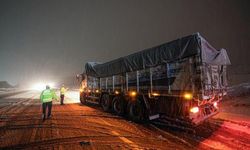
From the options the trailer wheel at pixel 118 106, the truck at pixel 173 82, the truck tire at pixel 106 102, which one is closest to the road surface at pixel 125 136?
the truck at pixel 173 82

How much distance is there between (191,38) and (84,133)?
17.9ft

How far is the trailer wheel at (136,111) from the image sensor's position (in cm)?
944

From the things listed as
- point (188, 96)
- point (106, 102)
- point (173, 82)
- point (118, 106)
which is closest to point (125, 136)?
point (188, 96)

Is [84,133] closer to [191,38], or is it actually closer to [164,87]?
[164,87]

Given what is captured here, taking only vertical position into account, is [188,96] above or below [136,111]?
above

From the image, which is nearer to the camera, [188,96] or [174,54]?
[188,96]

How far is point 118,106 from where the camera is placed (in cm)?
1166

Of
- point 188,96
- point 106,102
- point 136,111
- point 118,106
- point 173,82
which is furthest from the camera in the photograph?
point 106,102

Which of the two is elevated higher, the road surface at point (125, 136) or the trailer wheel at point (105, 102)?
the trailer wheel at point (105, 102)

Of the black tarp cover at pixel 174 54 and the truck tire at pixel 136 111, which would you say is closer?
the black tarp cover at pixel 174 54

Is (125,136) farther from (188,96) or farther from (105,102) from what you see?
(105,102)

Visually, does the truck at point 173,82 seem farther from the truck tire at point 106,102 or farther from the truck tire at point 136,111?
the truck tire at point 106,102

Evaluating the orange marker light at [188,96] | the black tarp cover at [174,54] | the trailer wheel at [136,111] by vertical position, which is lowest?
the trailer wheel at [136,111]

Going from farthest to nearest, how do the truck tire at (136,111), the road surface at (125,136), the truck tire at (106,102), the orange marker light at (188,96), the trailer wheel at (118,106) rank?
1. the truck tire at (106,102)
2. the trailer wheel at (118,106)
3. the truck tire at (136,111)
4. the orange marker light at (188,96)
5. the road surface at (125,136)
